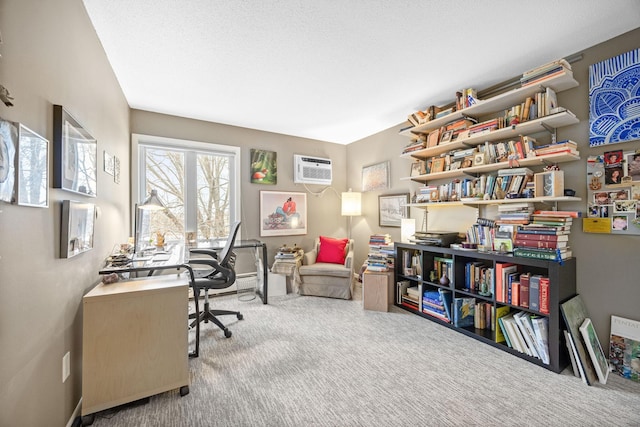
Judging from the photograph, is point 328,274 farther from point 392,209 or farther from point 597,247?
point 597,247

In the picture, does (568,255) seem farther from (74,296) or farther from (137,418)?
(74,296)

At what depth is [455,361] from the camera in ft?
6.75

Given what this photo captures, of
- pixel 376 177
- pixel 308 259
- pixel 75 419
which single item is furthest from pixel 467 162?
pixel 75 419

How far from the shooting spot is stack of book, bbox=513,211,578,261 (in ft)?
6.58

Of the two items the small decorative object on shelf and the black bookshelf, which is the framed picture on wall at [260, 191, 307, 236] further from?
the small decorative object on shelf

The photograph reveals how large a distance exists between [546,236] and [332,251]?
8.34 ft

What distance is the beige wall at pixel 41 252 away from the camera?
3.09 feet

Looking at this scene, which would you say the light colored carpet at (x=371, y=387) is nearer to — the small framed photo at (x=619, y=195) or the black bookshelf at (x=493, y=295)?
the black bookshelf at (x=493, y=295)

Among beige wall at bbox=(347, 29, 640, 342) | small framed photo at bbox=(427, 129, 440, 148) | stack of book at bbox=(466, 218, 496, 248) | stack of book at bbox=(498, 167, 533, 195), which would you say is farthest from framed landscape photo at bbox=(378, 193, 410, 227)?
beige wall at bbox=(347, 29, 640, 342)

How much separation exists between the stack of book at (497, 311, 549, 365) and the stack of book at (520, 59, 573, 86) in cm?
189

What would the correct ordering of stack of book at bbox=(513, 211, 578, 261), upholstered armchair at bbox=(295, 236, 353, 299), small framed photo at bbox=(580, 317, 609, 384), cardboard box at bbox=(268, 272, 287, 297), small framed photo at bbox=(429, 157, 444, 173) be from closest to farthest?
small framed photo at bbox=(580, 317, 609, 384), stack of book at bbox=(513, 211, 578, 261), small framed photo at bbox=(429, 157, 444, 173), upholstered armchair at bbox=(295, 236, 353, 299), cardboard box at bbox=(268, 272, 287, 297)

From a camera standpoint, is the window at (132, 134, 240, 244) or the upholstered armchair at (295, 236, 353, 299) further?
the upholstered armchair at (295, 236, 353, 299)

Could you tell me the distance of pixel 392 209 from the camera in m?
3.90

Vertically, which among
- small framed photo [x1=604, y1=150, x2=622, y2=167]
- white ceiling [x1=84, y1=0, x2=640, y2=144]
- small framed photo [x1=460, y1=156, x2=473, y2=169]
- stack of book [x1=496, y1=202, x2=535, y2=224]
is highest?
white ceiling [x1=84, y1=0, x2=640, y2=144]
